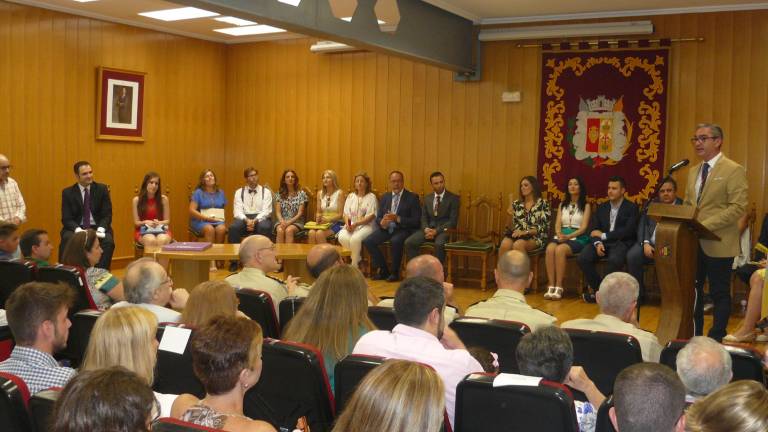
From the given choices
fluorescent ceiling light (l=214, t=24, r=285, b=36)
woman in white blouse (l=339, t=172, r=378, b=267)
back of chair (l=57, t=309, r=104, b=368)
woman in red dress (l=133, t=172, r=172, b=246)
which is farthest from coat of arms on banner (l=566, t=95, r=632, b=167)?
back of chair (l=57, t=309, r=104, b=368)

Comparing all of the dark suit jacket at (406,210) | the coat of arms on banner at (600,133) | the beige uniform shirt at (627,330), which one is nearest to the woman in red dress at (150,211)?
the dark suit jacket at (406,210)

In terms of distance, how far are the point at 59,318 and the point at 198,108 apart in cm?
856

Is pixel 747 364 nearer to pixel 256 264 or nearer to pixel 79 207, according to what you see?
pixel 256 264

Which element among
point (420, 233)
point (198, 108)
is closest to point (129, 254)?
point (198, 108)

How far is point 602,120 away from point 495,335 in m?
5.91

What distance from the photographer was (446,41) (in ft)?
28.7

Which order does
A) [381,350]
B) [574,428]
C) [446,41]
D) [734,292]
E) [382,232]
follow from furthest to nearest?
[382,232]
[446,41]
[734,292]
[381,350]
[574,428]

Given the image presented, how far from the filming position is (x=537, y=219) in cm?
864

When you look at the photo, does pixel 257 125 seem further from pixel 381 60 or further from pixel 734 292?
pixel 734 292

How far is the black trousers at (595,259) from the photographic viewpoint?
7902 mm

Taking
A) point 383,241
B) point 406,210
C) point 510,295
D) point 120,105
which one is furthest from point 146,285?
point 120,105

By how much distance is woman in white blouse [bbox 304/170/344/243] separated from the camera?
974 centimetres

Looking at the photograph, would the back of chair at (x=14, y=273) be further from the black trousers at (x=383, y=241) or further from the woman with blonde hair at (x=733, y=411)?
the black trousers at (x=383, y=241)

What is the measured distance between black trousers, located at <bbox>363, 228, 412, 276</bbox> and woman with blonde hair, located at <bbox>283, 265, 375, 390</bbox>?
5781 mm
